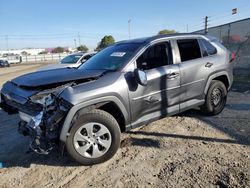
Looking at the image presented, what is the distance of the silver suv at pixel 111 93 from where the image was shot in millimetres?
3682

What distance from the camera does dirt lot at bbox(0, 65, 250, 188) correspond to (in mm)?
3426

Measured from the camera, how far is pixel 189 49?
209 inches

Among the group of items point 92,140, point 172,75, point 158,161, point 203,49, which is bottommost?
point 158,161

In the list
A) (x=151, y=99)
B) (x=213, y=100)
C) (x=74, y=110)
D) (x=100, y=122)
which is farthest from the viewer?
(x=213, y=100)

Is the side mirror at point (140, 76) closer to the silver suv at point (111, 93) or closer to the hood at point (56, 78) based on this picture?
the silver suv at point (111, 93)

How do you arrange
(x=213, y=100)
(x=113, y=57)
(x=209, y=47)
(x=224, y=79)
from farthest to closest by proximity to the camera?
(x=224, y=79) → (x=213, y=100) → (x=209, y=47) → (x=113, y=57)

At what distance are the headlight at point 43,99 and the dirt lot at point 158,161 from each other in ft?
3.28

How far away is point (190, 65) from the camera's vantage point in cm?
505

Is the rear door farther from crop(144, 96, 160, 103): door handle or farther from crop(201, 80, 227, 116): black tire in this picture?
crop(144, 96, 160, 103): door handle

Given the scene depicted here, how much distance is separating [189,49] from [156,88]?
53.2 inches

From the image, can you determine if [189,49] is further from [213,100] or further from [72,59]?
[72,59]

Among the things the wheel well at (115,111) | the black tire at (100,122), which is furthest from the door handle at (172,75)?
the black tire at (100,122)

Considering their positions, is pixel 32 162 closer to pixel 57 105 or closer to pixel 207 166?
pixel 57 105

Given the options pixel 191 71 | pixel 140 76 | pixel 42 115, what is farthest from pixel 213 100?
pixel 42 115
